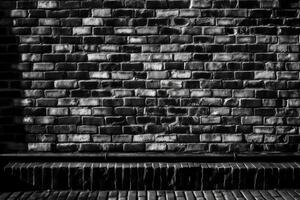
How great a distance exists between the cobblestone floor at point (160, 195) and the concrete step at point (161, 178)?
0.05 m

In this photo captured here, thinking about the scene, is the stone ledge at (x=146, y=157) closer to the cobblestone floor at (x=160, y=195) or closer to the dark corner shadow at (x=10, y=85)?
the dark corner shadow at (x=10, y=85)

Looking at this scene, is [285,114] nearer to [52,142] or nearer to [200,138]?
[200,138]

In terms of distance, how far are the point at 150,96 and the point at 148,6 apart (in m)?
0.89

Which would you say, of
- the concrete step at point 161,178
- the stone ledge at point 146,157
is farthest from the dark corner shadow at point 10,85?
the concrete step at point 161,178

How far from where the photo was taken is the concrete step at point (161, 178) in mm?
3086

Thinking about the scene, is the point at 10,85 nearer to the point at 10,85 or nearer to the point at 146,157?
the point at 10,85

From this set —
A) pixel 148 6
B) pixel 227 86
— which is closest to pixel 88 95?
pixel 148 6

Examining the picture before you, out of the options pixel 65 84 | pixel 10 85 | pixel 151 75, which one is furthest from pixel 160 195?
pixel 10 85

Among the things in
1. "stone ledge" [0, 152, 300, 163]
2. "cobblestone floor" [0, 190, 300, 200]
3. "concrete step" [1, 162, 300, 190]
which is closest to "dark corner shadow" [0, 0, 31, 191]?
"stone ledge" [0, 152, 300, 163]

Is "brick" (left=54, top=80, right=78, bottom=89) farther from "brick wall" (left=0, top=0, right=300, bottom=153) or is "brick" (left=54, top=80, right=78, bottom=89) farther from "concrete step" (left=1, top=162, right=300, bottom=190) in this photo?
"concrete step" (left=1, top=162, right=300, bottom=190)

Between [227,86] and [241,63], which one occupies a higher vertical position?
[241,63]

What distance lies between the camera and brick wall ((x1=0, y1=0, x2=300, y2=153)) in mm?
3152

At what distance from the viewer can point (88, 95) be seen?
3184 millimetres

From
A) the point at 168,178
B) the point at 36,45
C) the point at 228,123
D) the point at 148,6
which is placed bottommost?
the point at 168,178
